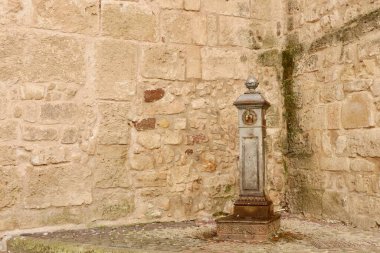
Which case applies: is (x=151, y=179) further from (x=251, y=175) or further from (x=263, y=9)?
(x=263, y=9)

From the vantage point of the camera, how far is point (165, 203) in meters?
4.70

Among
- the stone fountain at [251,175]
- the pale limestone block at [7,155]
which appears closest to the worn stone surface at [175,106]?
the pale limestone block at [7,155]

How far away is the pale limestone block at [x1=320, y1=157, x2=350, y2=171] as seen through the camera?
4.45m

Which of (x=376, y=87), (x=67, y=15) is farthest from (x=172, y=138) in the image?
(x=376, y=87)

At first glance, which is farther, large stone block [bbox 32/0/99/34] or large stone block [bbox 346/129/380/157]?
large stone block [bbox 32/0/99/34]

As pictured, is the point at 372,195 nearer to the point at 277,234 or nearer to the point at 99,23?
the point at 277,234

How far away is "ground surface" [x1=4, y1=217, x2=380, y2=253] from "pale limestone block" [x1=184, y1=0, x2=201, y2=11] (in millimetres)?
2104

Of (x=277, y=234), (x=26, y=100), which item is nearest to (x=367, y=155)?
(x=277, y=234)

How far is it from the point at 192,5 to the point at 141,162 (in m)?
1.63

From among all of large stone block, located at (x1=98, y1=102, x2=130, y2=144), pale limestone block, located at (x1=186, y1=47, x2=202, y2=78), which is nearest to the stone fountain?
pale limestone block, located at (x1=186, y1=47, x2=202, y2=78)

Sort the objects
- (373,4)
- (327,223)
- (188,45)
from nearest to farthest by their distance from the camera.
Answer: (373,4) → (327,223) → (188,45)

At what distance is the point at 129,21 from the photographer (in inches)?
184

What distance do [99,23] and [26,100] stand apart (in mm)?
967

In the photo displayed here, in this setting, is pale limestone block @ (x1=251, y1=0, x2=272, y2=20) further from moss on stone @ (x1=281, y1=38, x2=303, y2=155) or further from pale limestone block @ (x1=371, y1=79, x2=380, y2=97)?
pale limestone block @ (x1=371, y1=79, x2=380, y2=97)
